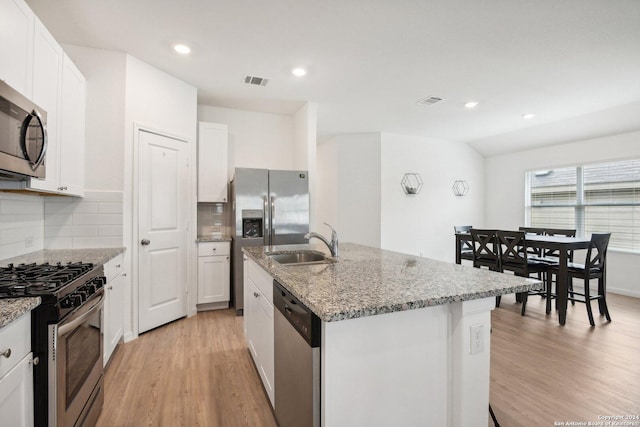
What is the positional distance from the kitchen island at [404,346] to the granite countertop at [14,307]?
0.95 metres

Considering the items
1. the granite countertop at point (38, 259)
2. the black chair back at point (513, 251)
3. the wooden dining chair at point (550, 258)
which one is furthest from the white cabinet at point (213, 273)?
the wooden dining chair at point (550, 258)

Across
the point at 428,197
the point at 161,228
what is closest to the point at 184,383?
the point at 161,228

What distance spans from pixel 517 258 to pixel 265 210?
9.92ft

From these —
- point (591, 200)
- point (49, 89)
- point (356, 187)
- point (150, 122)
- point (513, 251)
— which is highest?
point (150, 122)

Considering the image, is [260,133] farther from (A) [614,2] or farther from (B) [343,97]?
(A) [614,2]

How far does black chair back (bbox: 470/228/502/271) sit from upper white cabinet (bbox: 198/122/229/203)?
3.32 metres

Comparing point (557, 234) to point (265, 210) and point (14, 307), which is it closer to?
point (265, 210)

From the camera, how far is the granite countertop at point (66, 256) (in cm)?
205

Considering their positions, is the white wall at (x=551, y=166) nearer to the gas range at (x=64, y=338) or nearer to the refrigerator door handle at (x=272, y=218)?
the refrigerator door handle at (x=272, y=218)

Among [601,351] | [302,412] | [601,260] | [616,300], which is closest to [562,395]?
[601,351]

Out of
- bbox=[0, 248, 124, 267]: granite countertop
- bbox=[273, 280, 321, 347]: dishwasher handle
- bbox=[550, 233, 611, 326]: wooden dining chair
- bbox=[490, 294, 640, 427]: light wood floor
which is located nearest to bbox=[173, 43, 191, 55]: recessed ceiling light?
bbox=[0, 248, 124, 267]: granite countertop

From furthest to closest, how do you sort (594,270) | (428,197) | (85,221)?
(428,197)
(594,270)
(85,221)

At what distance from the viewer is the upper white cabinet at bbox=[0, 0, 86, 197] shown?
1.61m

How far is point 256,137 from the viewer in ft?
14.6
